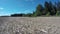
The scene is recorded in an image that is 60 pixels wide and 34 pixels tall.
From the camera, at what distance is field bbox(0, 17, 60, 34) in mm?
1147

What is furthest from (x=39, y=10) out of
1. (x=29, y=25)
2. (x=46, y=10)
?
(x=29, y=25)

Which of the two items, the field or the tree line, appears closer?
the field

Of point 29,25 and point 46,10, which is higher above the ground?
point 46,10

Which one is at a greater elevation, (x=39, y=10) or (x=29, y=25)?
(x=39, y=10)

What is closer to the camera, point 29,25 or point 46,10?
point 29,25

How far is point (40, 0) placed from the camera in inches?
54.9

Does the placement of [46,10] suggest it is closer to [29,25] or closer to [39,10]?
[39,10]

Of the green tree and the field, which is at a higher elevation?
the green tree

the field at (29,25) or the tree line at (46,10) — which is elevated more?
the tree line at (46,10)

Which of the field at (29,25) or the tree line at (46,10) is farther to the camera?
the tree line at (46,10)

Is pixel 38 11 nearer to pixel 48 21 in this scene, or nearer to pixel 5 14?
pixel 48 21

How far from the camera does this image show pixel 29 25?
4.21 ft

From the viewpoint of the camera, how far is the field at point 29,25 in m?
1.15

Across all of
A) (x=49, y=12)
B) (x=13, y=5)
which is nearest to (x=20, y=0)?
(x=13, y=5)
